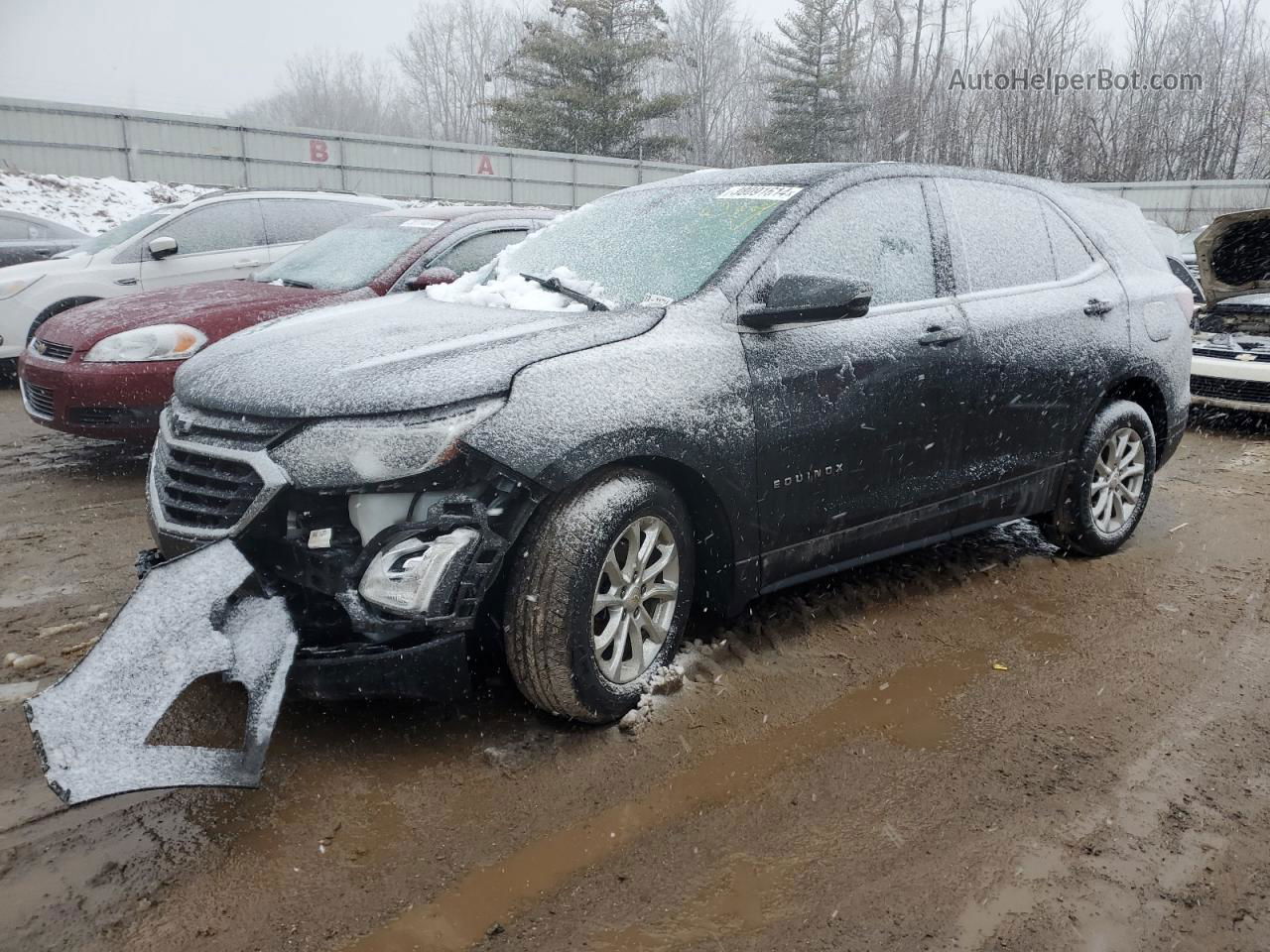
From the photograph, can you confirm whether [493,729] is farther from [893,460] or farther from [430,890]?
[893,460]

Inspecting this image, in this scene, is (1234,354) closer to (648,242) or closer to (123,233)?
(648,242)

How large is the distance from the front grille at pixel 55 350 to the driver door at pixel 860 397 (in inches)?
177

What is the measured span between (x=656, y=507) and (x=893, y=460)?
113 centimetres

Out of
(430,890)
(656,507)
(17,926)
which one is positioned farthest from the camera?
(656,507)

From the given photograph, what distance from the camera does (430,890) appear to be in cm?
228

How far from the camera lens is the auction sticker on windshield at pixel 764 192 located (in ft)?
11.7

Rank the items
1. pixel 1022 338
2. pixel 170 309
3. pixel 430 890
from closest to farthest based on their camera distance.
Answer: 1. pixel 430 890
2. pixel 1022 338
3. pixel 170 309

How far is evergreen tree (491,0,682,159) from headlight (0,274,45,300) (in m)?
26.4

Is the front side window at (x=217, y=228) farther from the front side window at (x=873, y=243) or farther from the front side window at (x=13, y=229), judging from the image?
the front side window at (x=873, y=243)

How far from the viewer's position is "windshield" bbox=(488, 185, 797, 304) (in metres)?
3.37

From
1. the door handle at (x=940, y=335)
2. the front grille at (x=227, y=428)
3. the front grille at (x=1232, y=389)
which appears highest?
the door handle at (x=940, y=335)

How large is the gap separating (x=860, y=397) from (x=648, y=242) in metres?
0.96

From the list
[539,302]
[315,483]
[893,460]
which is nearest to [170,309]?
[539,302]

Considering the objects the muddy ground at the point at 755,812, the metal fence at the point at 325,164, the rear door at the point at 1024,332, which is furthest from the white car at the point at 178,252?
the metal fence at the point at 325,164
